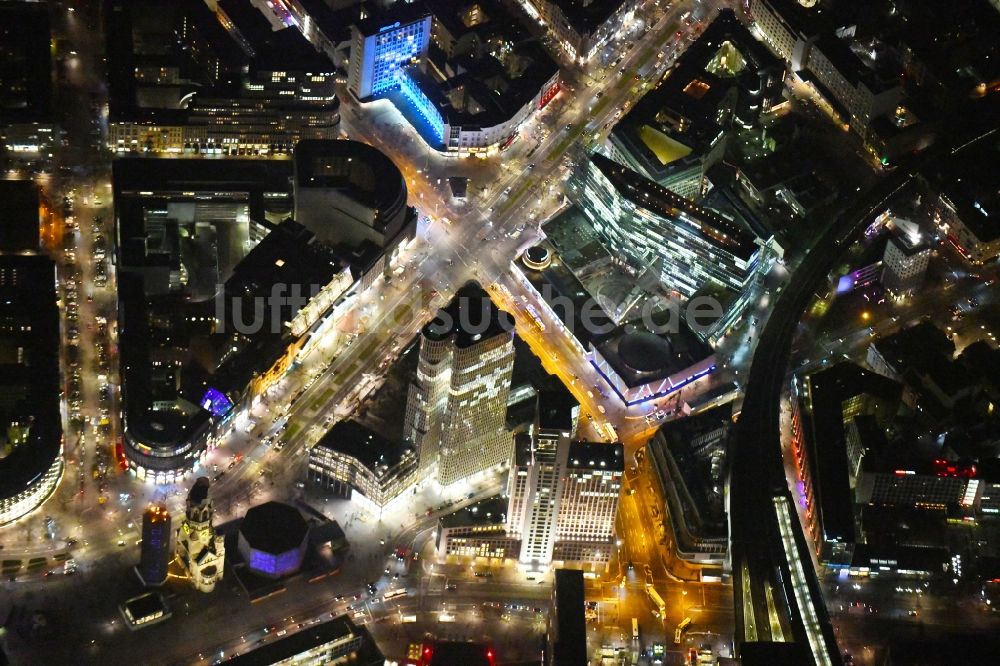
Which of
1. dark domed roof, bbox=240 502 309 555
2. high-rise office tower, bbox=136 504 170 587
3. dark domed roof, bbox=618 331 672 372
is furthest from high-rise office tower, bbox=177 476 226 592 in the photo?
dark domed roof, bbox=618 331 672 372

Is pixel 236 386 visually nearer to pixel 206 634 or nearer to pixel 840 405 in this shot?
pixel 206 634

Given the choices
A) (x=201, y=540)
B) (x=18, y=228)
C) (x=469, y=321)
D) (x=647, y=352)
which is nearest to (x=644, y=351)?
(x=647, y=352)

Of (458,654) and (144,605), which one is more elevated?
(144,605)

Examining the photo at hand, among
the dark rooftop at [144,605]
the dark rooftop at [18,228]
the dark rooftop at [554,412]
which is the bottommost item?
the dark rooftop at [144,605]

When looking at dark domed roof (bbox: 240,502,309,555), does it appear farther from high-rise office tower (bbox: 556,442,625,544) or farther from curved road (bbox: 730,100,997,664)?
curved road (bbox: 730,100,997,664)

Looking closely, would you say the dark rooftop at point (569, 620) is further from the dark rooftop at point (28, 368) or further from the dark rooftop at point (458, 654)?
the dark rooftop at point (28, 368)

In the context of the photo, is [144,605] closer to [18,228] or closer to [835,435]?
[18,228]

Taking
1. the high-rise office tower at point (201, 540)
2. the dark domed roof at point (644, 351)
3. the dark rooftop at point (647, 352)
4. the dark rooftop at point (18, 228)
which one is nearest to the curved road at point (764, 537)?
the dark rooftop at point (647, 352)

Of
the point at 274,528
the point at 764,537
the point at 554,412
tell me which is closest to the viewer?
the point at 554,412
